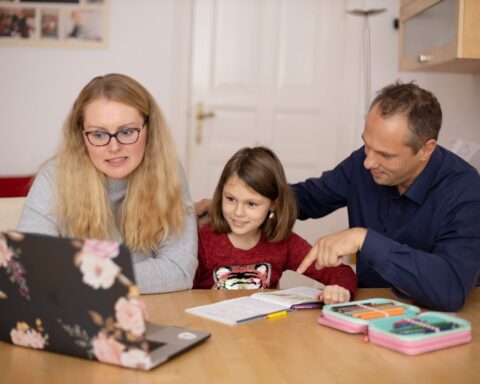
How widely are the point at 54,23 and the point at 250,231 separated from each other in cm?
246

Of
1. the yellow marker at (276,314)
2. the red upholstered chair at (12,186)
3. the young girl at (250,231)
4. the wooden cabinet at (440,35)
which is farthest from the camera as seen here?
the red upholstered chair at (12,186)

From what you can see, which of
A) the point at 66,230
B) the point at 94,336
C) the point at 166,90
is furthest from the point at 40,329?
the point at 166,90

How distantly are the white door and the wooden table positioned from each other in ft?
9.10

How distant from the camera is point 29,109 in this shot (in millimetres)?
4090

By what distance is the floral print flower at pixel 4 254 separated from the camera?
1.20 metres

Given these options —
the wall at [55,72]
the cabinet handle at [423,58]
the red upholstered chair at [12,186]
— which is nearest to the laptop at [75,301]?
the cabinet handle at [423,58]

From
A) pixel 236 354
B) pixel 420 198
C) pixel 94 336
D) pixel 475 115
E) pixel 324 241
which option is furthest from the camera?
pixel 475 115

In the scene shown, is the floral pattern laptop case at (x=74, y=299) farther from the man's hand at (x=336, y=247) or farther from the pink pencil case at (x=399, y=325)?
the man's hand at (x=336, y=247)

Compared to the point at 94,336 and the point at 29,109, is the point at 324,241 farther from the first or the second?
the point at 29,109

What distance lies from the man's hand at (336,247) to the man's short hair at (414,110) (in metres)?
0.36

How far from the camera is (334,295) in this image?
1.67m

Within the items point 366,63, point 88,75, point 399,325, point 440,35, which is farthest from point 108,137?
point 366,63

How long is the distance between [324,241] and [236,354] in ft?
Result: 1.59

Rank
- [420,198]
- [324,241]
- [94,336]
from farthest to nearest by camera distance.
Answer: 1. [420,198]
2. [324,241]
3. [94,336]
